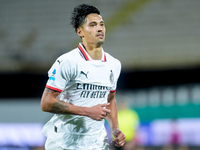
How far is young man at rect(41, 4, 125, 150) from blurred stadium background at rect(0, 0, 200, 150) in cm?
566

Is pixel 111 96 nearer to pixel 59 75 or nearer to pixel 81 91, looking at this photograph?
pixel 81 91

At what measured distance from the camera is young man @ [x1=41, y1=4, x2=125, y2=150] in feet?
11.8

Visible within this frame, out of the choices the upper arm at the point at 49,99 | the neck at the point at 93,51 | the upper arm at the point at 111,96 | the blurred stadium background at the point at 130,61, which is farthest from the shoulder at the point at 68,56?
the blurred stadium background at the point at 130,61

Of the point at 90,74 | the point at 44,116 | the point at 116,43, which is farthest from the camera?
the point at 116,43

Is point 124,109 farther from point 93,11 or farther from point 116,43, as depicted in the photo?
point 93,11

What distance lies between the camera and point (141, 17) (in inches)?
493

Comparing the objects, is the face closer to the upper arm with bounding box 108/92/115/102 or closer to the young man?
the young man

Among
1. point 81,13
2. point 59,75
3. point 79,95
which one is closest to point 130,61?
point 81,13

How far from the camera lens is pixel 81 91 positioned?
3.76 meters

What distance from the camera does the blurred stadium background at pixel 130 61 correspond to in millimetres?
10422

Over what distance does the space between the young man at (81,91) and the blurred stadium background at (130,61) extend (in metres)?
5.66

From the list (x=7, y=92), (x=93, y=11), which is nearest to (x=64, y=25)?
(x=7, y=92)

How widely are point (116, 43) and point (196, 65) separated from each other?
7.68 ft

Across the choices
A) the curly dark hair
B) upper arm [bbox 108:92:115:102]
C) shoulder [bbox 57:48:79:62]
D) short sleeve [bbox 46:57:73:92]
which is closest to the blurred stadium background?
upper arm [bbox 108:92:115:102]
